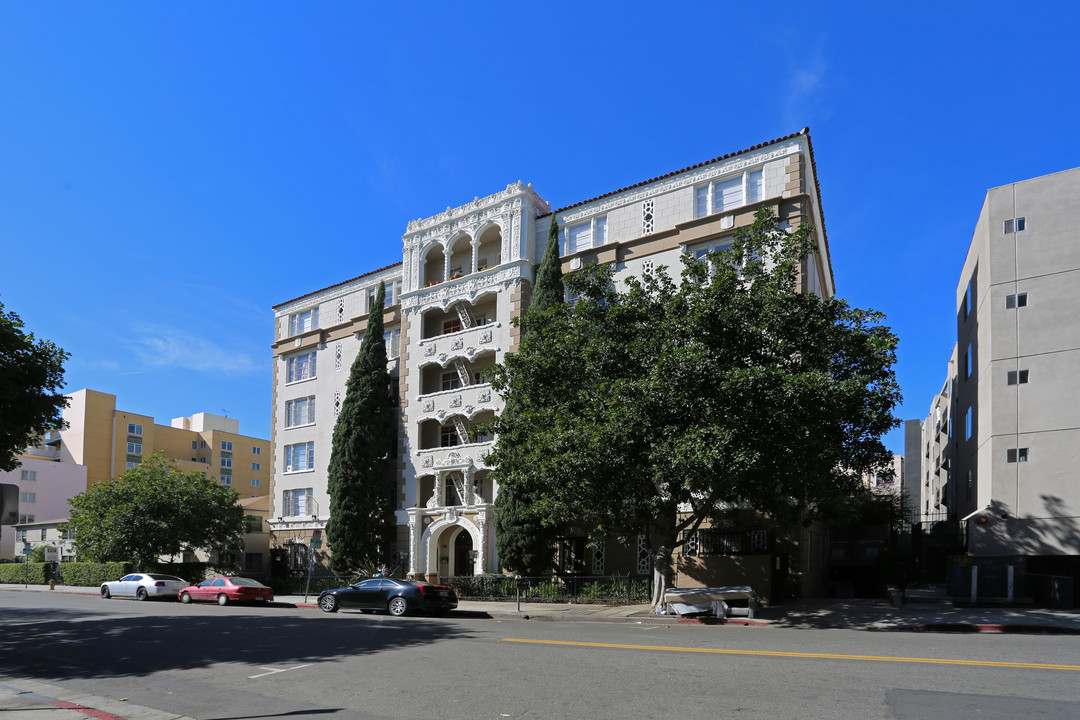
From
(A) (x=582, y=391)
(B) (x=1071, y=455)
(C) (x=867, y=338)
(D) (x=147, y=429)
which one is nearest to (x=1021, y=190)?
(B) (x=1071, y=455)

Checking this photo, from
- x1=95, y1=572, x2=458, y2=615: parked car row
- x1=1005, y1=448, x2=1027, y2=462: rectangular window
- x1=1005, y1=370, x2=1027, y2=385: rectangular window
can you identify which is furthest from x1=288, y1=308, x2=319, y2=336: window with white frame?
x1=1005, y1=448, x2=1027, y2=462: rectangular window

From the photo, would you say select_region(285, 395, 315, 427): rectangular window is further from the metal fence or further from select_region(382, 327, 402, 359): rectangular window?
the metal fence

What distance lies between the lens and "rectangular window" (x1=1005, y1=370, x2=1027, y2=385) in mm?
26598

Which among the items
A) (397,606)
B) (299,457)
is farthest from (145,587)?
(397,606)

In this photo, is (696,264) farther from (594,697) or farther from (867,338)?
(594,697)

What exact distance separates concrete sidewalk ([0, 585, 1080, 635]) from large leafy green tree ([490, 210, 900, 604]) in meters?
2.65

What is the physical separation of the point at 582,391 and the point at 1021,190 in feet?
59.5

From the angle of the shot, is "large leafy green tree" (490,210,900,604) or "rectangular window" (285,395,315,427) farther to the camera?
"rectangular window" (285,395,315,427)

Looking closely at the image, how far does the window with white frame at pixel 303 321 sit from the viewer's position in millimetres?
44750

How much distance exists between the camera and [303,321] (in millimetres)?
45438

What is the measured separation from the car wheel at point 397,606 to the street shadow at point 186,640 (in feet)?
0.90

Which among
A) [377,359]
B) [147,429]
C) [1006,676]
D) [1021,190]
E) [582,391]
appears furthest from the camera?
[147,429]

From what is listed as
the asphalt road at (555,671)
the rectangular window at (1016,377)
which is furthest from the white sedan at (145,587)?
the rectangular window at (1016,377)

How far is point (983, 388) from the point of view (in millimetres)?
28938
